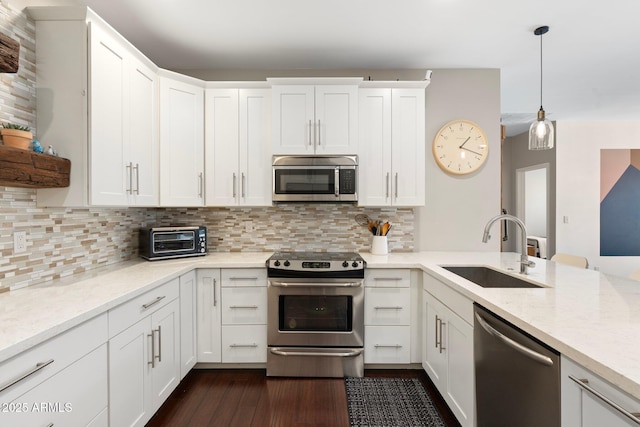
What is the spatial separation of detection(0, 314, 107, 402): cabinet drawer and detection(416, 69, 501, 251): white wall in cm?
258

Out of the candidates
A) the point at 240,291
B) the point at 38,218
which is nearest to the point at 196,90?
the point at 38,218

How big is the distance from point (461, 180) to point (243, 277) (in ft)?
7.38

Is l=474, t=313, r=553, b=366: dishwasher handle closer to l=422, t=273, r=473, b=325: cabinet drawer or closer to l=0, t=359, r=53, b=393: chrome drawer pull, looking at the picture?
l=422, t=273, r=473, b=325: cabinet drawer

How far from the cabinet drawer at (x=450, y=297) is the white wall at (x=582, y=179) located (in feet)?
13.7

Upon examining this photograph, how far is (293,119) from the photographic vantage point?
103 inches

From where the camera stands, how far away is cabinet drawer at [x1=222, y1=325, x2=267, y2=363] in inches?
95.0

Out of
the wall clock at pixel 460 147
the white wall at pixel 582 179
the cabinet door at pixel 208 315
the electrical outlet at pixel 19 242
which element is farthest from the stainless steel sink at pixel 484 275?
the white wall at pixel 582 179

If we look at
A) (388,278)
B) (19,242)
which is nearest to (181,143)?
(19,242)

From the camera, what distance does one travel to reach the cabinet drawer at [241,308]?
2410 millimetres

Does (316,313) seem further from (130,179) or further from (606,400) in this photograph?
(606,400)

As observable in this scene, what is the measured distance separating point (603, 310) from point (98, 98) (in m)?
2.69

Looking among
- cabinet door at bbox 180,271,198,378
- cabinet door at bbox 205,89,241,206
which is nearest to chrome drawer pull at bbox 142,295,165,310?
cabinet door at bbox 180,271,198,378

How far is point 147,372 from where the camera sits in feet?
5.75

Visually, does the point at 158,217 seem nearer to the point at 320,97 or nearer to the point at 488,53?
the point at 320,97
